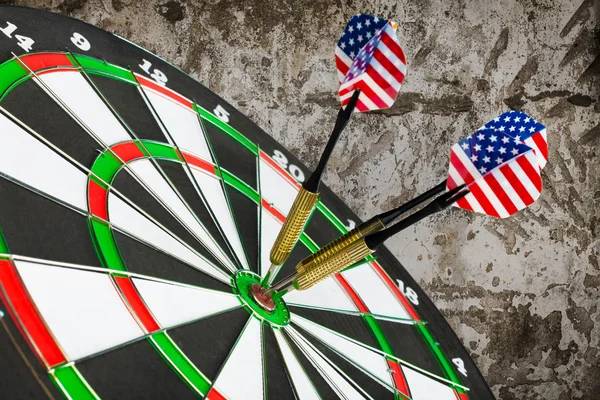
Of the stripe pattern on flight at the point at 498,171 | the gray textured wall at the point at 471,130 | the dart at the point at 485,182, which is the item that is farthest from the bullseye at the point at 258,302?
the gray textured wall at the point at 471,130

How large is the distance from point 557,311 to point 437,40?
1098 millimetres

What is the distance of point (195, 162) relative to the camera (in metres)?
1.46

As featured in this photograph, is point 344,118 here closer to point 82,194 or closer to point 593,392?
point 82,194

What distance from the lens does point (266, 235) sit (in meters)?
1.49

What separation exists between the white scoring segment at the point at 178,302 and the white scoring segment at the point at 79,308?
6cm

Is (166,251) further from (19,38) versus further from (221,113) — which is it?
(221,113)

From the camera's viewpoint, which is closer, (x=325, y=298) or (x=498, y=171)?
(x=498, y=171)

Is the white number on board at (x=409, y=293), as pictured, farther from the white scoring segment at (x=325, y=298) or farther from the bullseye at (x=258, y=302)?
the bullseye at (x=258, y=302)

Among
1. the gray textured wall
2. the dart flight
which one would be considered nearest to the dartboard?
the dart flight

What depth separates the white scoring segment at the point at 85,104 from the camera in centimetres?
122

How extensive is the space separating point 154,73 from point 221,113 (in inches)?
8.3

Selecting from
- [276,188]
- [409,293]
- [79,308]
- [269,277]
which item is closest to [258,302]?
[269,277]

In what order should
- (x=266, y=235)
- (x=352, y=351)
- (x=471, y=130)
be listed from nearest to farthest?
(x=352, y=351) → (x=266, y=235) → (x=471, y=130)

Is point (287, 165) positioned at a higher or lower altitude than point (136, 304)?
higher
